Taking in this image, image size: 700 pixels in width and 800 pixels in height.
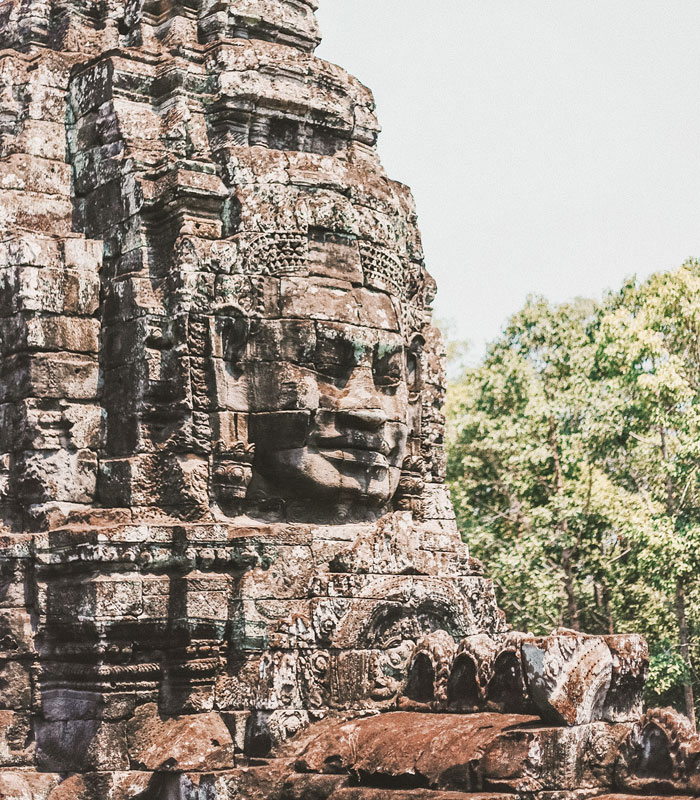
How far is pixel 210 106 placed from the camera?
11.0 metres

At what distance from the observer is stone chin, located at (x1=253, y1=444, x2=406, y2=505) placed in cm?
1016

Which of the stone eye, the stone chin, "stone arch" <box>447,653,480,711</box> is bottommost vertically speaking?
"stone arch" <box>447,653,480,711</box>

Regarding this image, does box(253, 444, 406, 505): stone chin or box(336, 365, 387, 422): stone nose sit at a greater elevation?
box(336, 365, 387, 422): stone nose

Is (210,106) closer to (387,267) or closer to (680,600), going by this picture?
(387,267)

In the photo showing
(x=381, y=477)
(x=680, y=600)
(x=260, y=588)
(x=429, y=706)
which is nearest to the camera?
(x=429, y=706)

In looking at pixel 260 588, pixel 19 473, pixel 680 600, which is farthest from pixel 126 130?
pixel 680 600

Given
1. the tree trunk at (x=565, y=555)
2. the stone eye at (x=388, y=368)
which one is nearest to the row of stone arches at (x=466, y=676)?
the stone eye at (x=388, y=368)

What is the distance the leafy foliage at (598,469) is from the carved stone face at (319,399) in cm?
1238

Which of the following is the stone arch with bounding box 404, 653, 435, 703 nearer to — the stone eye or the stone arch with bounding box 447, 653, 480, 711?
the stone arch with bounding box 447, 653, 480, 711

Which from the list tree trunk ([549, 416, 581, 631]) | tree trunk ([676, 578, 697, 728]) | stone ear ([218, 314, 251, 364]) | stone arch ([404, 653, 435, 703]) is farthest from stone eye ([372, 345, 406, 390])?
tree trunk ([549, 416, 581, 631])

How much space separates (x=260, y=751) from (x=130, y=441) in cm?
253

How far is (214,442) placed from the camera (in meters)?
10.1

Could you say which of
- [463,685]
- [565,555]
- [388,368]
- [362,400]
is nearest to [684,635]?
[565,555]

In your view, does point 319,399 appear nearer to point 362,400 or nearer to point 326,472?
point 362,400
